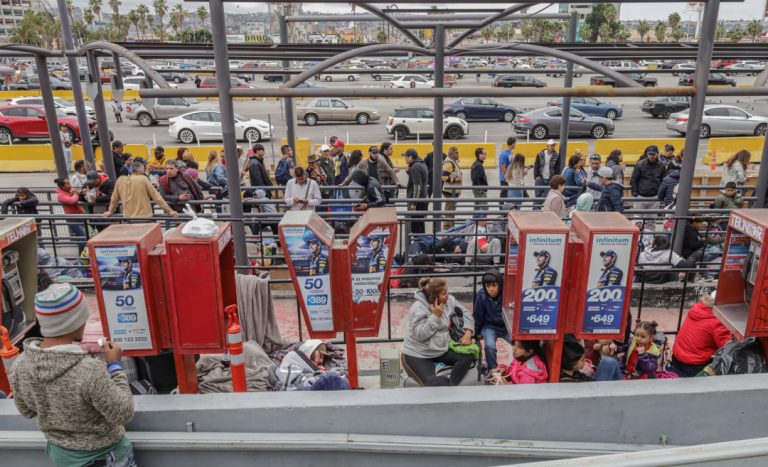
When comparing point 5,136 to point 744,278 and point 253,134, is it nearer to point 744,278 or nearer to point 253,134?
point 253,134

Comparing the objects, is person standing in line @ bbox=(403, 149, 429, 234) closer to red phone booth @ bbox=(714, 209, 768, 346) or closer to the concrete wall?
red phone booth @ bbox=(714, 209, 768, 346)

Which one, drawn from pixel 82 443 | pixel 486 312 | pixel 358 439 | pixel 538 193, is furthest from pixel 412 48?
pixel 82 443

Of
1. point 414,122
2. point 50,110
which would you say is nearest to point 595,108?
point 414,122

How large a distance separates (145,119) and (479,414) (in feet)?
99.8

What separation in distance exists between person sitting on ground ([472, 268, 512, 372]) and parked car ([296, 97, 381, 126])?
25202mm

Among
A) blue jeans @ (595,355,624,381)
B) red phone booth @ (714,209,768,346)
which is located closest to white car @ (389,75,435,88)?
red phone booth @ (714,209,768,346)

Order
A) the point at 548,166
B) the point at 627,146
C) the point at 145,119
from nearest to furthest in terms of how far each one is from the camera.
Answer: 1. the point at 548,166
2. the point at 627,146
3. the point at 145,119

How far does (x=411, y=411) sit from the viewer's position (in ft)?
13.0

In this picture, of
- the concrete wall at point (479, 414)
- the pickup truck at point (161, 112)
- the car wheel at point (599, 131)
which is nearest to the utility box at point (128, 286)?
the concrete wall at point (479, 414)

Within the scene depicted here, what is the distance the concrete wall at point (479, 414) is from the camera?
3.93 metres

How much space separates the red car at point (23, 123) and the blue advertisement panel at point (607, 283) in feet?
81.1

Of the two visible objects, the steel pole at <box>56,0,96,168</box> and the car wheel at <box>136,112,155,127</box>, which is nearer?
the steel pole at <box>56,0,96,168</box>

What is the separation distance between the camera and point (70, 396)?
3.17 m

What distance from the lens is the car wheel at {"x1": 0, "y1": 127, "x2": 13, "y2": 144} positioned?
2418 centimetres
